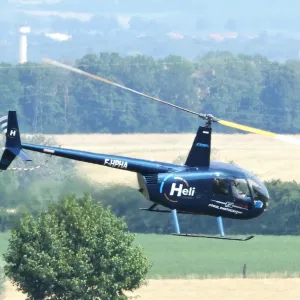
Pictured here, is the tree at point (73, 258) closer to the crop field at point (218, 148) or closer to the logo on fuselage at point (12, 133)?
the logo on fuselage at point (12, 133)

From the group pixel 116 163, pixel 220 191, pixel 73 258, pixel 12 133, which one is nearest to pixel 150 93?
pixel 73 258

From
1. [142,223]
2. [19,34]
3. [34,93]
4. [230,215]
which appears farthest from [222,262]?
[19,34]

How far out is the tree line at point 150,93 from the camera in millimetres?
93312

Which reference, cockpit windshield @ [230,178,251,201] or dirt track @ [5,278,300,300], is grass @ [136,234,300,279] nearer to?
dirt track @ [5,278,300,300]

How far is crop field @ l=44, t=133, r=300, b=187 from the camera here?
238ft

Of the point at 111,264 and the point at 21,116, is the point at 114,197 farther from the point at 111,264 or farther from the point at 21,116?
the point at 21,116

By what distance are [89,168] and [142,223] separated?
394cm

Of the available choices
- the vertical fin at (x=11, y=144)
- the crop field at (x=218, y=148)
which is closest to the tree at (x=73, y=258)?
the vertical fin at (x=11, y=144)

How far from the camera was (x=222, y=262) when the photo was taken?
53.9m

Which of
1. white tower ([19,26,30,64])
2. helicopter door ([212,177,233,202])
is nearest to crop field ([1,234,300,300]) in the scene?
helicopter door ([212,177,233,202])

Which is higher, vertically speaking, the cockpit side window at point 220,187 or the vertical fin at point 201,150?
the vertical fin at point 201,150

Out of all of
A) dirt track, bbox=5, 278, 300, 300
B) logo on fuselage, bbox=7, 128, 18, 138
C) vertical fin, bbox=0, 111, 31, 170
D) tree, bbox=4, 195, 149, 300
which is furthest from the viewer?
dirt track, bbox=5, 278, 300, 300

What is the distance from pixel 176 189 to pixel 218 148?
49247mm

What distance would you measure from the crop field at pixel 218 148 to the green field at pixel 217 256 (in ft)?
33.6
